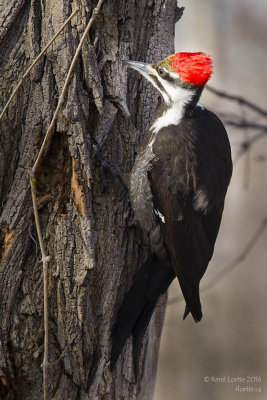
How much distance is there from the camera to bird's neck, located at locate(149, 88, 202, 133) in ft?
9.88

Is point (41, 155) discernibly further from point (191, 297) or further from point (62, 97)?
point (191, 297)

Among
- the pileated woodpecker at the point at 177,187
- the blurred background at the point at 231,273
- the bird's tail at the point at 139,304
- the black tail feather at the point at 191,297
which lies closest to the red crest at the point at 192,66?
the pileated woodpecker at the point at 177,187

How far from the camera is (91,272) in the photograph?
263 centimetres

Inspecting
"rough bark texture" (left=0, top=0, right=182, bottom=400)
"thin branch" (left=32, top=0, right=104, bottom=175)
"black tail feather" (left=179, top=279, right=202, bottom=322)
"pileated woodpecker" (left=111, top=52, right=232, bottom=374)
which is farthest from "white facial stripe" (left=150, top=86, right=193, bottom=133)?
"black tail feather" (left=179, top=279, right=202, bottom=322)

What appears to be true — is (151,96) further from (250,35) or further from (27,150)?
(250,35)

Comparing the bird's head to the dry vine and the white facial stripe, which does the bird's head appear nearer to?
the white facial stripe

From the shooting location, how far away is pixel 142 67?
9.18 feet

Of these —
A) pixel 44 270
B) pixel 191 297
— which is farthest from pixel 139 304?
pixel 44 270

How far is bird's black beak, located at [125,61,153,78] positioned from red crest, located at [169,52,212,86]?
0.48 feet

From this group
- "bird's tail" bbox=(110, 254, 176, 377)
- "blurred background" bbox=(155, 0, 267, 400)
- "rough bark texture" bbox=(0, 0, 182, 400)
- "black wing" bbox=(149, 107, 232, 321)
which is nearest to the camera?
"rough bark texture" bbox=(0, 0, 182, 400)

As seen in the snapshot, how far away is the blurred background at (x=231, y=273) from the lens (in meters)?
6.94

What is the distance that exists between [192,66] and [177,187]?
0.62 meters

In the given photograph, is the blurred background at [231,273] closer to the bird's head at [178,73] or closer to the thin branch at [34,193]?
the bird's head at [178,73]

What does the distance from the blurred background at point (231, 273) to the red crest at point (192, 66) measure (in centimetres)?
373
